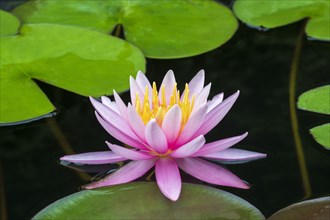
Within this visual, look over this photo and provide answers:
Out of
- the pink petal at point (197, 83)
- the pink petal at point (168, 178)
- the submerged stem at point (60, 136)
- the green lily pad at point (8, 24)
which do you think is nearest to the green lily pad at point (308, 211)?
the pink petal at point (168, 178)

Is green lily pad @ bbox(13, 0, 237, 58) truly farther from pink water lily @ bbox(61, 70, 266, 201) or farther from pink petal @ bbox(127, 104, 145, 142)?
pink petal @ bbox(127, 104, 145, 142)

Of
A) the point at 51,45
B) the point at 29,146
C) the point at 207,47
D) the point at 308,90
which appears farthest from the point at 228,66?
the point at 29,146

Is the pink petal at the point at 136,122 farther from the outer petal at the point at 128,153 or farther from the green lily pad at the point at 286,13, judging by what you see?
the green lily pad at the point at 286,13

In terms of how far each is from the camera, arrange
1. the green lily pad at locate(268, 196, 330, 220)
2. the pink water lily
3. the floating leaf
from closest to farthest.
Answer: the green lily pad at locate(268, 196, 330, 220) < the pink water lily < the floating leaf

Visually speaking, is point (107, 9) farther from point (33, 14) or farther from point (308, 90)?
point (308, 90)

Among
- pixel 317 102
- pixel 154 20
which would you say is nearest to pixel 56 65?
pixel 154 20

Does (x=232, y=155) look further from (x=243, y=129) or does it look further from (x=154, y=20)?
(x=154, y=20)

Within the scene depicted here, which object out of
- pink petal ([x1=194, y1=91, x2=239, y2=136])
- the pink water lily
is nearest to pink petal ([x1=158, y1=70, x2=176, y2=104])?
the pink water lily
